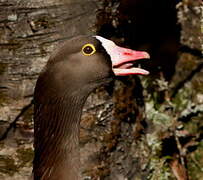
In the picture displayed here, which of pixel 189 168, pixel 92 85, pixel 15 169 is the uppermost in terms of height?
pixel 92 85

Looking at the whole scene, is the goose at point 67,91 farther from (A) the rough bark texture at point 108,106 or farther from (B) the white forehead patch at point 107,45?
(A) the rough bark texture at point 108,106

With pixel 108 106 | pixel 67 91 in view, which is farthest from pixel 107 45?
pixel 108 106

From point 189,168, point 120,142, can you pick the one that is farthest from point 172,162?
point 120,142

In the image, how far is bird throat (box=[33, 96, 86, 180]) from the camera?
286cm

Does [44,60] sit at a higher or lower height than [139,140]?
higher

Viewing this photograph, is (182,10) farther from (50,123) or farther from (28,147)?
(50,123)

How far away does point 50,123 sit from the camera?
2865mm

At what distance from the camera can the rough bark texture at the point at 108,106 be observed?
11.2ft

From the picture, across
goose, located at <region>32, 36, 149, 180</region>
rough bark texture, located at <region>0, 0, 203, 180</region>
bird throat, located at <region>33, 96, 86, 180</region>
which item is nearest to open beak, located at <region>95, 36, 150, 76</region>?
goose, located at <region>32, 36, 149, 180</region>

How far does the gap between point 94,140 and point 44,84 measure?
103cm

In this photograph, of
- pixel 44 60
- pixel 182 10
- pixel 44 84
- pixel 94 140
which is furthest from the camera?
pixel 182 10

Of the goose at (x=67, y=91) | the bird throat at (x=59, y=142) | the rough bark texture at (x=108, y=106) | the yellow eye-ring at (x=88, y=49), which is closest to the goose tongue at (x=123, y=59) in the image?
the goose at (x=67, y=91)

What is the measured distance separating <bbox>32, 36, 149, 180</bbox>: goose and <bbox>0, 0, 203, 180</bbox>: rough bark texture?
613 mm

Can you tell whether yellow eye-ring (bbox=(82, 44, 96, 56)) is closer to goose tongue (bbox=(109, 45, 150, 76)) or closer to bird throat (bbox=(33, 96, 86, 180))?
goose tongue (bbox=(109, 45, 150, 76))
